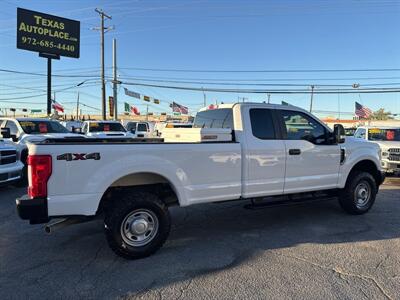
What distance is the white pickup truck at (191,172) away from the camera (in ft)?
13.9

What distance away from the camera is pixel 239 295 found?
12.0ft

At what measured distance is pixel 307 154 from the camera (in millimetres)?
6098

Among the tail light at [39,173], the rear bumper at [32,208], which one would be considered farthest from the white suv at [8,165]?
the tail light at [39,173]

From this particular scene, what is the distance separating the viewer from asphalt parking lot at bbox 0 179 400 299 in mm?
3777

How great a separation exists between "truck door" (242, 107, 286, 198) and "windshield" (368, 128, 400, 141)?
8.44m

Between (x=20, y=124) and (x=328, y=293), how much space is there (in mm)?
10781

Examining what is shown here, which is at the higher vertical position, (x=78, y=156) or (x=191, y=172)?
(x=78, y=156)

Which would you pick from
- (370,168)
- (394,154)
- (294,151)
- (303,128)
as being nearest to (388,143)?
(394,154)

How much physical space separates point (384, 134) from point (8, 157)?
38.6 feet

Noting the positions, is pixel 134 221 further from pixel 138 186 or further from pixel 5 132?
pixel 5 132

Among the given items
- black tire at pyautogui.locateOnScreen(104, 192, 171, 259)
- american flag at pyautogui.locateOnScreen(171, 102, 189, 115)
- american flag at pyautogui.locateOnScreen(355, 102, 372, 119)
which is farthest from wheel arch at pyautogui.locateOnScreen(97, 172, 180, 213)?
american flag at pyautogui.locateOnScreen(171, 102, 189, 115)

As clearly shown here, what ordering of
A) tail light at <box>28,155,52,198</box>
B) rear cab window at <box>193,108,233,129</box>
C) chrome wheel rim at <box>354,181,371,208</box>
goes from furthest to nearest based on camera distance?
chrome wheel rim at <box>354,181,371,208</box>
rear cab window at <box>193,108,233,129</box>
tail light at <box>28,155,52,198</box>

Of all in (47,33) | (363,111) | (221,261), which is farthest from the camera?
(363,111)

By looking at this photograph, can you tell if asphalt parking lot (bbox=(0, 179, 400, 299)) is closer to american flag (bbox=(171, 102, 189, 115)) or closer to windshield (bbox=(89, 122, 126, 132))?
windshield (bbox=(89, 122, 126, 132))
